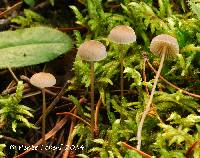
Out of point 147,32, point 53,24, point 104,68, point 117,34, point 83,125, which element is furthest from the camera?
point 53,24

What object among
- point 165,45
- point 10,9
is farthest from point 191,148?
point 10,9

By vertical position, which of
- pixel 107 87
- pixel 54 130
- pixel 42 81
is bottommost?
pixel 54 130

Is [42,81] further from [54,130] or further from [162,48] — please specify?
[162,48]

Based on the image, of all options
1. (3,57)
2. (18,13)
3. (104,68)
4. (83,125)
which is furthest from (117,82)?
(18,13)

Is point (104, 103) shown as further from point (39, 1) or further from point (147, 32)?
point (39, 1)

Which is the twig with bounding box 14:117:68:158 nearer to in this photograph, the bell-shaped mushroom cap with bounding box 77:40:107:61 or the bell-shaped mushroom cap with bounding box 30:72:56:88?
the bell-shaped mushroom cap with bounding box 30:72:56:88

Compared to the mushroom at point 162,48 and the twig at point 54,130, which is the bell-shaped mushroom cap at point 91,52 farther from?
the twig at point 54,130
